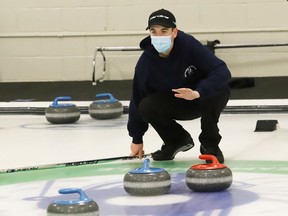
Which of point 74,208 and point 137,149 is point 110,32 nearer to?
point 137,149

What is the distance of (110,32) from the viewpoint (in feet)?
30.4

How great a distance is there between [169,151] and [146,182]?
3.18ft

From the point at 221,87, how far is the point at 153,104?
14.9 inches

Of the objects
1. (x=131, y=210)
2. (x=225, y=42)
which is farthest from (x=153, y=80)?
(x=225, y=42)

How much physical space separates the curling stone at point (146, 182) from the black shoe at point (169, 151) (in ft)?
2.93

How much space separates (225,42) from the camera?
9.08 m

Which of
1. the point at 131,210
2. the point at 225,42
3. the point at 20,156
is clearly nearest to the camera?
the point at 131,210

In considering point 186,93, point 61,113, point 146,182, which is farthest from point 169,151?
point 61,113

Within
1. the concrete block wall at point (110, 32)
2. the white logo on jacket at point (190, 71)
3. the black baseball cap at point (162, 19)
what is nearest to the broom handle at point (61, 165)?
the white logo on jacket at point (190, 71)

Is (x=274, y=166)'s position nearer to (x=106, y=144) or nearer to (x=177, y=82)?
(x=177, y=82)

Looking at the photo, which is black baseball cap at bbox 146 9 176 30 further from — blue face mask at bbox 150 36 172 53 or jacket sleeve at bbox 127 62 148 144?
jacket sleeve at bbox 127 62 148 144

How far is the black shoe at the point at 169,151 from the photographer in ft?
15.2

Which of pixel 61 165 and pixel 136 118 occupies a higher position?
pixel 136 118

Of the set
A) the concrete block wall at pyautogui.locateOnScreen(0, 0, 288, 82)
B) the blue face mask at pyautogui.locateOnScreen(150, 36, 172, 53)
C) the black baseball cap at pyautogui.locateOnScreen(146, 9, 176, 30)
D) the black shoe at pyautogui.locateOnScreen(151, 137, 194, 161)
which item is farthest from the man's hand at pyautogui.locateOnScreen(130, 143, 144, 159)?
the concrete block wall at pyautogui.locateOnScreen(0, 0, 288, 82)
